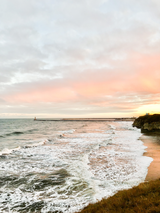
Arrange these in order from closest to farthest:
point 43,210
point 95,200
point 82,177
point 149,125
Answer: point 43,210 → point 95,200 → point 82,177 → point 149,125

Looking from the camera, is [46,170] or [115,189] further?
[46,170]

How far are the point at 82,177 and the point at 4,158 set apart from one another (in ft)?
33.2

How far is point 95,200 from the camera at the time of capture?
7.58 metres

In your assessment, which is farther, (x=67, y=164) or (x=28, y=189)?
(x=67, y=164)

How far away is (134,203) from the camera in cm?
606

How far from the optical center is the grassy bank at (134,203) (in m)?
5.59

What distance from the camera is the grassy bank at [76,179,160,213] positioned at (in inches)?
220

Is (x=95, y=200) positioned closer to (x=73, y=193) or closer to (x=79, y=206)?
(x=79, y=206)

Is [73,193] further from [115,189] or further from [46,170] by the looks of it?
[46,170]

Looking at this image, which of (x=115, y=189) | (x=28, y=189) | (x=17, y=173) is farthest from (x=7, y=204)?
(x=115, y=189)

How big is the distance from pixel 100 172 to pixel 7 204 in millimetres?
6639

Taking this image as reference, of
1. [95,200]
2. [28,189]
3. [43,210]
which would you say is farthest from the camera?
[28,189]

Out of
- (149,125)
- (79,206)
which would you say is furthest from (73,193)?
(149,125)

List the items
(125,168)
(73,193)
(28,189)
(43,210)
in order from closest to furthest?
(43,210), (73,193), (28,189), (125,168)
